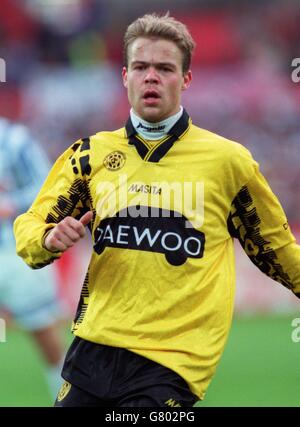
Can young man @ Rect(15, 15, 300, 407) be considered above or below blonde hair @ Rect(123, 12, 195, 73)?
below

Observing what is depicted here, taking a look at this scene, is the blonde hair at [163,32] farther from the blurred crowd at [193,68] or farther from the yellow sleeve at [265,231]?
the blurred crowd at [193,68]

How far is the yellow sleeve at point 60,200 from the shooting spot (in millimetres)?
4289

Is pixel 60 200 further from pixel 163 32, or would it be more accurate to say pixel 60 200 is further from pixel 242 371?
pixel 242 371

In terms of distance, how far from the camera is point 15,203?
25.2ft

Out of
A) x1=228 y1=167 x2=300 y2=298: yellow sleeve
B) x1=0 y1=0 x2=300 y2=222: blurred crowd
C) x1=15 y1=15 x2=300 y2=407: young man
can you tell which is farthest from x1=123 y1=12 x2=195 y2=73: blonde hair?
x1=0 y1=0 x2=300 y2=222: blurred crowd

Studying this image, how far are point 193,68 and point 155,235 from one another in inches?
571

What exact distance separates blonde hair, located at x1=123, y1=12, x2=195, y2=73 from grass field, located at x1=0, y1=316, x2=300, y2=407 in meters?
4.08

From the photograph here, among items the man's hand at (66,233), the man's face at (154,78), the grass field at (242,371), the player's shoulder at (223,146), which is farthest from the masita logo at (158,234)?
the grass field at (242,371)

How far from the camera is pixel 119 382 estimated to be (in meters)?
4.07

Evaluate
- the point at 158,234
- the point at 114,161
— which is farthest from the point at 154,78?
the point at 158,234

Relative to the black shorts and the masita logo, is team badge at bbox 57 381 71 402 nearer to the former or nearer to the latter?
the black shorts

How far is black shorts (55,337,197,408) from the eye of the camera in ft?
13.2

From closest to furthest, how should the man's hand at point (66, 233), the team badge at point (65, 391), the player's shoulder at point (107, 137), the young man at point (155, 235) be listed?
1. the man's hand at point (66, 233)
2. the young man at point (155, 235)
3. the team badge at point (65, 391)
4. the player's shoulder at point (107, 137)

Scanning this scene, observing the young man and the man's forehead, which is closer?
the young man
